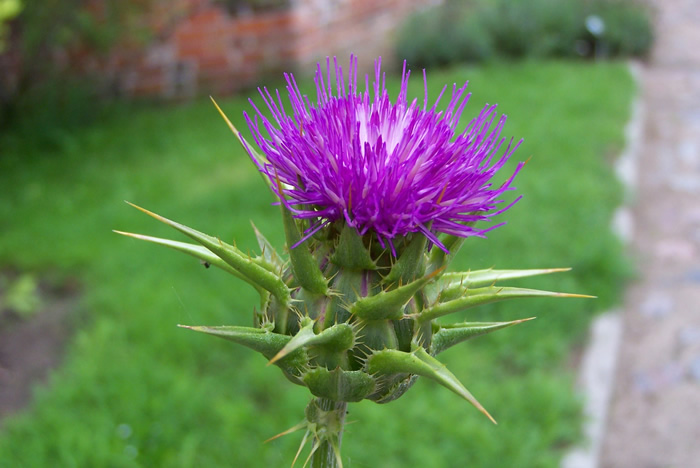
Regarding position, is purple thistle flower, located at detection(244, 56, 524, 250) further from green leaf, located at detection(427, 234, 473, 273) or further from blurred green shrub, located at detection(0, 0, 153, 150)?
blurred green shrub, located at detection(0, 0, 153, 150)

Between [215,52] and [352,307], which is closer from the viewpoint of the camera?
[352,307]

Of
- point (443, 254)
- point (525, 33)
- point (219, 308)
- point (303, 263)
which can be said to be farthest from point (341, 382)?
point (525, 33)

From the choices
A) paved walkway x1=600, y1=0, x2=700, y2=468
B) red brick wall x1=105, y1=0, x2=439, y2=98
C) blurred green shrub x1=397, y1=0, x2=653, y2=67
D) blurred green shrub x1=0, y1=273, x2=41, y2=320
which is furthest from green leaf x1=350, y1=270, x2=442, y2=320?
blurred green shrub x1=397, y1=0, x2=653, y2=67

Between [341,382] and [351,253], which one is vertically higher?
[351,253]

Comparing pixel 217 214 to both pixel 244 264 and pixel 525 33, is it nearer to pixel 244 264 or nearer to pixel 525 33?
pixel 244 264

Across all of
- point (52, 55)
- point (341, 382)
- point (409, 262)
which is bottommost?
point (52, 55)

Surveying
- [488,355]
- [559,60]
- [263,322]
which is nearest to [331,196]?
[263,322]

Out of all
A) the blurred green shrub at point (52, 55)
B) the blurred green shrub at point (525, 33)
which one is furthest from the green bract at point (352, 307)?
the blurred green shrub at point (525, 33)
